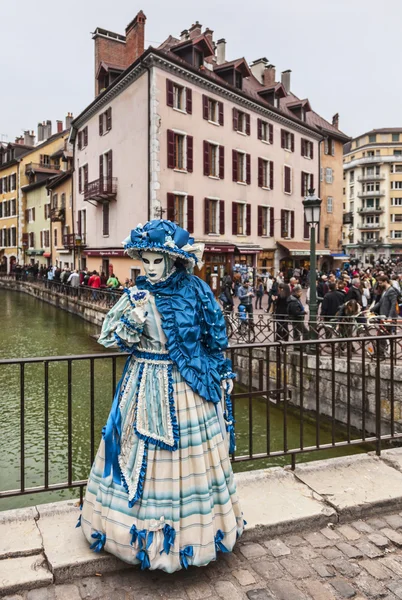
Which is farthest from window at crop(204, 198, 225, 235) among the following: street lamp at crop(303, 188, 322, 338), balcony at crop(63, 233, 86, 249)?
street lamp at crop(303, 188, 322, 338)

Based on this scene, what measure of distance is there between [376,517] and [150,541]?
69.9 inches

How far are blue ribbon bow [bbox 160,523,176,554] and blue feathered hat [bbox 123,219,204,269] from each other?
1.46 meters

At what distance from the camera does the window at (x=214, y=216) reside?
1065 inches

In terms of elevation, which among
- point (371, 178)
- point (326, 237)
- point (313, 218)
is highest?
point (371, 178)

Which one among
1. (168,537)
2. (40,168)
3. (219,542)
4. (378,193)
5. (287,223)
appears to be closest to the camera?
(168,537)

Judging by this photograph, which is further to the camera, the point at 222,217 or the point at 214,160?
the point at 222,217

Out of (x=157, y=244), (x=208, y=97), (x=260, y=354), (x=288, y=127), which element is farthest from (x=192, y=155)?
(x=157, y=244)

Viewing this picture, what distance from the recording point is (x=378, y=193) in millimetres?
72812

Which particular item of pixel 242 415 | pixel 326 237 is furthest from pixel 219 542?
pixel 326 237

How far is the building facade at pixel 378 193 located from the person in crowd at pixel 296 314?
209 ft

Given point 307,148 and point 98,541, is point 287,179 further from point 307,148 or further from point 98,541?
point 98,541

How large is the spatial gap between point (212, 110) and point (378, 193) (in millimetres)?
52446

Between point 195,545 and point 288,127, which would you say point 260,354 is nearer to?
point 195,545

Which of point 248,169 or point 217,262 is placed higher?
point 248,169
